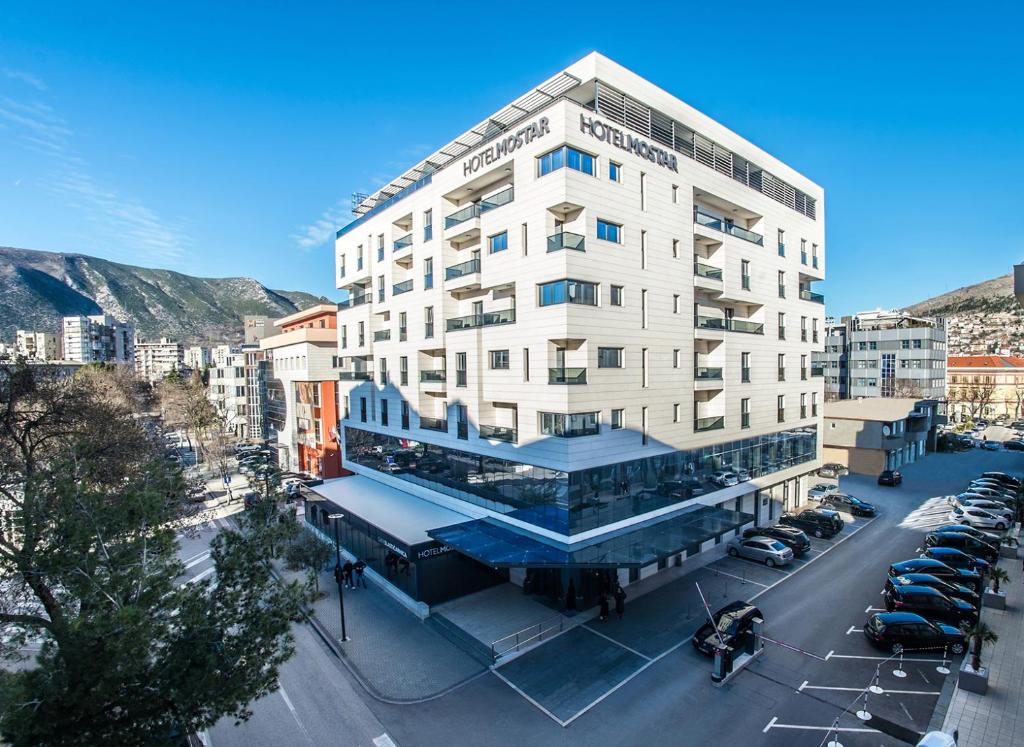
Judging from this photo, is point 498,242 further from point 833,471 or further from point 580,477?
point 833,471

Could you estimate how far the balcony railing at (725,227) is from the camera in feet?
95.7

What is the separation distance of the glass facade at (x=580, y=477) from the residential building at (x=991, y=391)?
82.1 metres

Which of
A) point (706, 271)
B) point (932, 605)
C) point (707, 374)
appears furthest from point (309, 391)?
point (932, 605)

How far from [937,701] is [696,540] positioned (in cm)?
899

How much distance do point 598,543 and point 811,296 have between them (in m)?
28.0

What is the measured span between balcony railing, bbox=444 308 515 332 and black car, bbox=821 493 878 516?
A: 101ft

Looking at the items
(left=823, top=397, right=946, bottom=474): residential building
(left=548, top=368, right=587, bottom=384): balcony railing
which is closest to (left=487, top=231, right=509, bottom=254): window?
(left=548, top=368, right=587, bottom=384): balcony railing

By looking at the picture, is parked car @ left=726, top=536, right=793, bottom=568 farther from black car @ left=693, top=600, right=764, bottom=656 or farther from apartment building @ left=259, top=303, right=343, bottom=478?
apartment building @ left=259, top=303, right=343, bottom=478

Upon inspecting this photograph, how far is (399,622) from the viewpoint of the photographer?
22469 millimetres

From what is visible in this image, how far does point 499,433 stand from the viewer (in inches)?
990

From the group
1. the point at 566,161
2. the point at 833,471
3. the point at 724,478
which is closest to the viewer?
the point at 566,161

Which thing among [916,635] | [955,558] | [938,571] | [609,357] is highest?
[609,357]

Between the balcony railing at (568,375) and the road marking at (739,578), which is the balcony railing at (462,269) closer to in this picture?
the balcony railing at (568,375)

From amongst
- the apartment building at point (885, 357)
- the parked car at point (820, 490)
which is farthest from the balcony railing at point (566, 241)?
the apartment building at point (885, 357)
